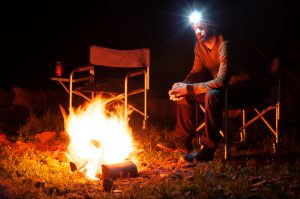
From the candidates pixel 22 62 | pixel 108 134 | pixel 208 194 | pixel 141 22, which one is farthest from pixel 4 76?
pixel 208 194

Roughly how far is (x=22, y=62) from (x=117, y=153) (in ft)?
18.2

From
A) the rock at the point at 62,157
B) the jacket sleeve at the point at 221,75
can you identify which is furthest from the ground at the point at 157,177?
the jacket sleeve at the point at 221,75

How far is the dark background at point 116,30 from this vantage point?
8914 millimetres

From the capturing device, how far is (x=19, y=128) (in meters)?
5.66

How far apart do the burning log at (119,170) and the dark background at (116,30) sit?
13.9 feet

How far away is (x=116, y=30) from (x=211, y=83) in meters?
5.93

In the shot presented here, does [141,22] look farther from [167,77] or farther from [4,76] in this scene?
[4,76]

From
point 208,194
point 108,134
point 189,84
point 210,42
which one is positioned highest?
point 210,42

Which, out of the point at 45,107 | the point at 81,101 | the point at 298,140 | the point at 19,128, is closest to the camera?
the point at 298,140

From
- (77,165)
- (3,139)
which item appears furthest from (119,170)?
(3,139)

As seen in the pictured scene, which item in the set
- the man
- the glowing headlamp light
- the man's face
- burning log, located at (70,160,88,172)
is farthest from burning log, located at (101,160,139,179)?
the glowing headlamp light

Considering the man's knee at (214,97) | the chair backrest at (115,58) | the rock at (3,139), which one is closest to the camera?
the man's knee at (214,97)

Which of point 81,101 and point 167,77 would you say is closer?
point 81,101

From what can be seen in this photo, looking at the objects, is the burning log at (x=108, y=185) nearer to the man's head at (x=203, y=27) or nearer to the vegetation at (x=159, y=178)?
the vegetation at (x=159, y=178)
